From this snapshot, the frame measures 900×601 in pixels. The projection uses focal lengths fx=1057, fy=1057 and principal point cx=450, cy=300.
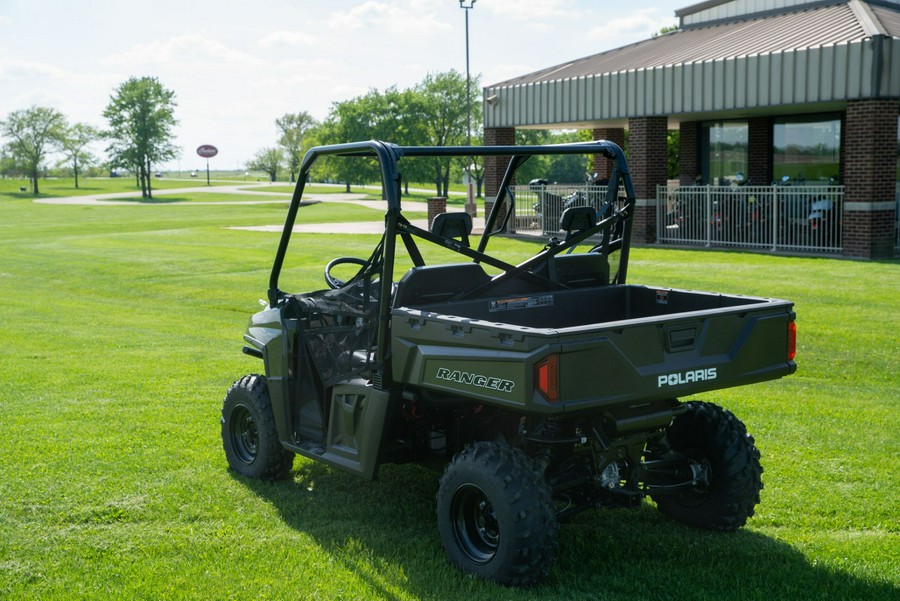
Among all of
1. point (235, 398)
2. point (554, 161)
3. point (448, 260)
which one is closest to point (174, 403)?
point (235, 398)

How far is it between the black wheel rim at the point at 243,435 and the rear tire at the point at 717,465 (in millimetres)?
2476

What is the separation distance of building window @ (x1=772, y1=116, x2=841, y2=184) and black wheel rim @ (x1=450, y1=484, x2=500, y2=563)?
19.7 m

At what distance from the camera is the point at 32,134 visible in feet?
291

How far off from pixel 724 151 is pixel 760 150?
5.34 feet

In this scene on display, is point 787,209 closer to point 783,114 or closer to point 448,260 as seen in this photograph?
point 783,114

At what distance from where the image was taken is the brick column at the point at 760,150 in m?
25.4

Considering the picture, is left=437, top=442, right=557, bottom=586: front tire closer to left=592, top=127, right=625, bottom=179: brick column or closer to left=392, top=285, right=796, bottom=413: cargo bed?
left=392, top=285, right=796, bottom=413: cargo bed

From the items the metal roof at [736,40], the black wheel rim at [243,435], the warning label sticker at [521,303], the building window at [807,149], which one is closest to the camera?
the warning label sticker at [521,303]

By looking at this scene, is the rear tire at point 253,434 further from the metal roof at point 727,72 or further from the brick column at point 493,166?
the brick column at point 493,166

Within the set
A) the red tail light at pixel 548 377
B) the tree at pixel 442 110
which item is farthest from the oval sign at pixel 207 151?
the red tail light at pixel 548 377

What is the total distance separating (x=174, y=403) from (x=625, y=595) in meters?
4.92

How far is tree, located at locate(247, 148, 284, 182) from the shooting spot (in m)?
127

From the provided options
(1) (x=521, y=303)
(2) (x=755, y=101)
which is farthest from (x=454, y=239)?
(2) (x=755, y=101)

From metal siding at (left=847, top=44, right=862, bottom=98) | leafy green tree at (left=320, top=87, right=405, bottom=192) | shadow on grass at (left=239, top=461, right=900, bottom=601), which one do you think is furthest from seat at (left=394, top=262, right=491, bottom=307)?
leafy green tree at (left=320, top=87, right=405, bottom=192)
